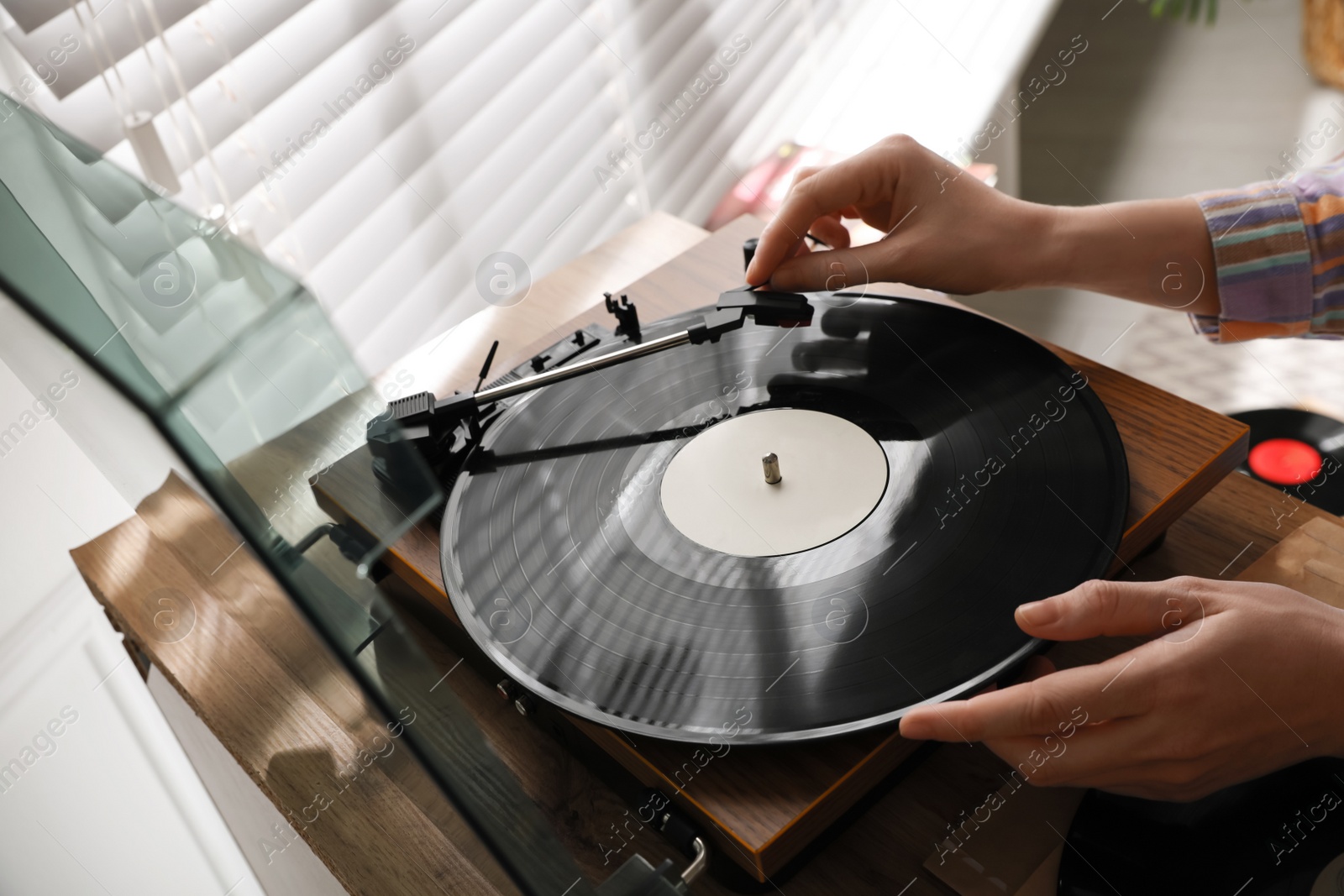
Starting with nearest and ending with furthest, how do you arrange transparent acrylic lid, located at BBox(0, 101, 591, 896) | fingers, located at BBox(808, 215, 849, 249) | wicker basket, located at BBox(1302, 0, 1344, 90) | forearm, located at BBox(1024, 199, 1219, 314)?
transparent acrylic lid, located at BBox(0, 101, 591, 896) → forearm, located at BBox(1024, 199, 1219, 314) → fingers, located at BBox(808, 215, 849, 249) → wicker basket, located at BBox(1302, 0, 1344, 90)

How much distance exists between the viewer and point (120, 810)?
1076 millimetres

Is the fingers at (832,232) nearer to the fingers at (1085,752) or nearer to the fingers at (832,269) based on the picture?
the fingers at (832,269)

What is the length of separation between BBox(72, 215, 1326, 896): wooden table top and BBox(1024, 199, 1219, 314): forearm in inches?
8.0

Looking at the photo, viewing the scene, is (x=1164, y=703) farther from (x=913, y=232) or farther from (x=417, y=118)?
(x=417, y=118)

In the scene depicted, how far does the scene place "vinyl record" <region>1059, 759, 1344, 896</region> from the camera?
604 millimetres

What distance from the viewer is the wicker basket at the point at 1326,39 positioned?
274 cm

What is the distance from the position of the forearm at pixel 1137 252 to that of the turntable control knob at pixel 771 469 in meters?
0.38

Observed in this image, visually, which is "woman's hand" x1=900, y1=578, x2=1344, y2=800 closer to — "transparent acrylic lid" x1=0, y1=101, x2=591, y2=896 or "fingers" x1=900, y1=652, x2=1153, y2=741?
"fingers" x1=900, y1=652, x2=1153, y2=741

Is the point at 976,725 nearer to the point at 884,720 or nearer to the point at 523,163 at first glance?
the point at 884,720

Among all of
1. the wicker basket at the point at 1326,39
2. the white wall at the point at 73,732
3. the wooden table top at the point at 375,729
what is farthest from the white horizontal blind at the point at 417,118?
the wicker basket at the point at 1326,39

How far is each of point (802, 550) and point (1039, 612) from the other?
21 cm

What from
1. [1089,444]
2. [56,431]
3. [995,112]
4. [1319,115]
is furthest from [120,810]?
[1319,115]

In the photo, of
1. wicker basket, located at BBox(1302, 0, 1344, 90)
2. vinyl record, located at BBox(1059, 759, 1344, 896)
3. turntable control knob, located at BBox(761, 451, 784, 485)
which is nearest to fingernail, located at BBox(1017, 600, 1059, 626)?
vinyl record, located at BBox(1059, 759, 1344, 896)

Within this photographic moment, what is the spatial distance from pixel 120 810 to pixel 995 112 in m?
1.92
